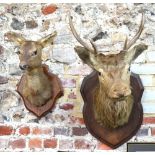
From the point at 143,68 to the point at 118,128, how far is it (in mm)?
516

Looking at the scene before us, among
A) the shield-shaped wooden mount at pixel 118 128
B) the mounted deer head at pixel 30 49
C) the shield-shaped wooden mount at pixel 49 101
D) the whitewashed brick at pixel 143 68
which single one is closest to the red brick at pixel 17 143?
the shield-shaped wooden mount at pixel 49 101

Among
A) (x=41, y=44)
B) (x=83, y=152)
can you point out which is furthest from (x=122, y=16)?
(x=83, y=152)

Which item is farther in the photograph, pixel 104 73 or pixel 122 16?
pixel 122 16

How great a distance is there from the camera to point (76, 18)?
215 inches

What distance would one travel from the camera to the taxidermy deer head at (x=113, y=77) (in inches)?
194

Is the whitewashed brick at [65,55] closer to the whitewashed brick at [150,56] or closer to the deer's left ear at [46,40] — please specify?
the deer's left ear at [46,40]

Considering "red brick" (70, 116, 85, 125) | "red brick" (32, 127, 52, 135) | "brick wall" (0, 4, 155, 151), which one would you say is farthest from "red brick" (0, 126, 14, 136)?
"red brick" (70, 116, 85, 125)

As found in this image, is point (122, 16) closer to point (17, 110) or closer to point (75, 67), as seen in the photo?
point (75, 67)

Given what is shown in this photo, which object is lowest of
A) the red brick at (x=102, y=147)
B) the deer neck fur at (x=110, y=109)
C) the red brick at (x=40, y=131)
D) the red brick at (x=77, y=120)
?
the red brick at (x=102, y=147)

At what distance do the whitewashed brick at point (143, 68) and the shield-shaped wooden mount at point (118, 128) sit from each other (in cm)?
6

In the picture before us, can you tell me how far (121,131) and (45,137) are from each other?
0.61 meters

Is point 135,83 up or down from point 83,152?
up

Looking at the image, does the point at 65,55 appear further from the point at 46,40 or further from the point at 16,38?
the point at 16,38

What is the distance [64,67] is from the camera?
543 cm
